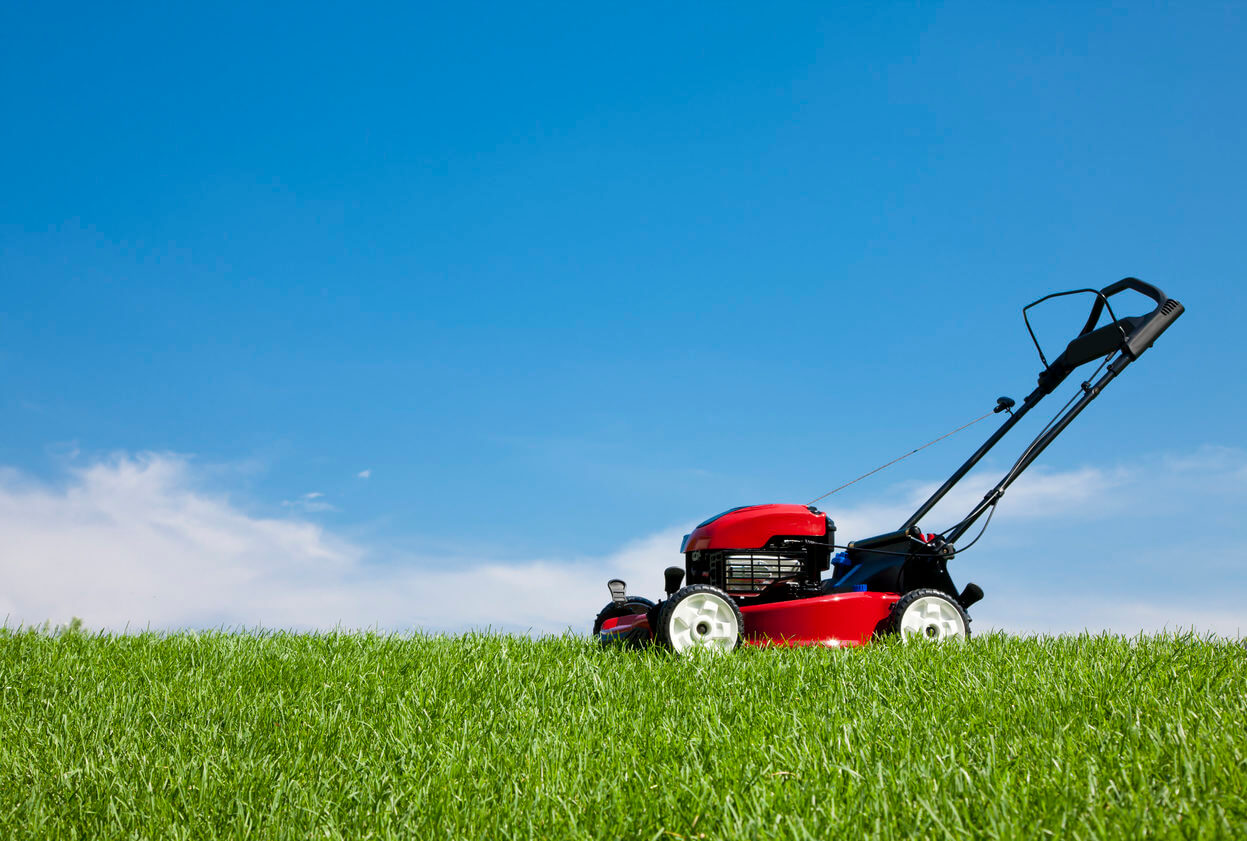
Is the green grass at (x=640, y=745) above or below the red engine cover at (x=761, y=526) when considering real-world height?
below

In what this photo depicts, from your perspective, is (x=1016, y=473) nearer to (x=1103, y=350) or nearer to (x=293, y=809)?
(x=1103, y=350)

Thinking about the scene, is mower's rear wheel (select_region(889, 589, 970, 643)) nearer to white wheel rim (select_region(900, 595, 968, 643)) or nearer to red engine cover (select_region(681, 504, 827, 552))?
white wheel rim (select_region(900, 595, 968, 643))

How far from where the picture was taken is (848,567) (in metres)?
7.60

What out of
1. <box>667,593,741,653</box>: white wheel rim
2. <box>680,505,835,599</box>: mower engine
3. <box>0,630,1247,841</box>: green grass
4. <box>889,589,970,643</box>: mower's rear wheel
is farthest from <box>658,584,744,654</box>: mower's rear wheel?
<box>889,589,970,643</box>: mower's rear wheel

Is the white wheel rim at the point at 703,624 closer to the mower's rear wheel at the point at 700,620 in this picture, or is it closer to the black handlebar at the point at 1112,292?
the mower's rear wheel at the point at 700,620

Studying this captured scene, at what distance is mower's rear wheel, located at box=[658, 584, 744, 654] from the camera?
6016mm

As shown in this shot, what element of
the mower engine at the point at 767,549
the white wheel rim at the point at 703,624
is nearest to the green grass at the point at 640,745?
the white wheel rim at the point at 703,624

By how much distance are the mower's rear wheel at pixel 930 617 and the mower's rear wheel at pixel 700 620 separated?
1.12 metres

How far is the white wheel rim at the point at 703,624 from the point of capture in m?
6.03

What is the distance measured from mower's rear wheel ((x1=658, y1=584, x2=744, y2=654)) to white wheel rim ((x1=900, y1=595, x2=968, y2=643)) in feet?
3.92

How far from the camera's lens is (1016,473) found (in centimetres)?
690

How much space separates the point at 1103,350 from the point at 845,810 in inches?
219

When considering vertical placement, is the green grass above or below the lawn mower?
below

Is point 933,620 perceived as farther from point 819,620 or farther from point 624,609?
point 624,609
